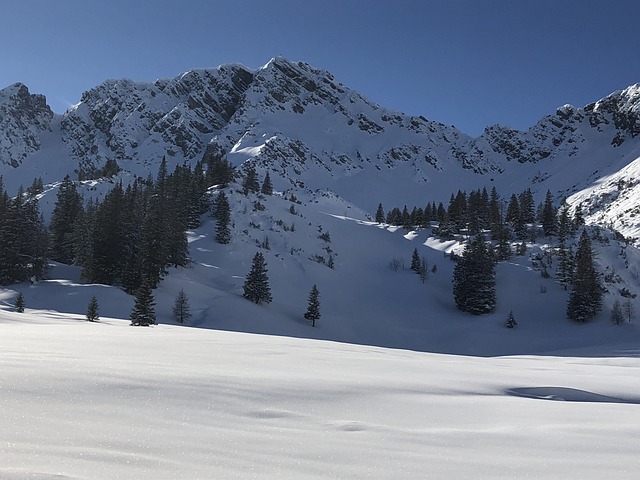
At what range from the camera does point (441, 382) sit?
6852 millimetres

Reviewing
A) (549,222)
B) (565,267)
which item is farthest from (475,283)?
(549,222)

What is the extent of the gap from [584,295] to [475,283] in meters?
11.7

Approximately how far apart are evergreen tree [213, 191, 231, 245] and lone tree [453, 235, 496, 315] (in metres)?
31.4

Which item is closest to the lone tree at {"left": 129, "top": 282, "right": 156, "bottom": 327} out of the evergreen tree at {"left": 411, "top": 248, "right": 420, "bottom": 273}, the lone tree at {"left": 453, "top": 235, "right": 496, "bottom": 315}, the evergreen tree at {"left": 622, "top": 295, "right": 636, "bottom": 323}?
the lone tree at {"left": 453, "top": 235, "right": 496, "bottom": 315}

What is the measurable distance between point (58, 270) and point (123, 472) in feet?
181

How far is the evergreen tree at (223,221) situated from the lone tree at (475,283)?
31.4 m

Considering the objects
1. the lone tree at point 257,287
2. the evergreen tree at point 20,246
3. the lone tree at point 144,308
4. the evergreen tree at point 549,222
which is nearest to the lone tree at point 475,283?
the evergreen tree at point 549,222

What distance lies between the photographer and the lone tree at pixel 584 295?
165ft

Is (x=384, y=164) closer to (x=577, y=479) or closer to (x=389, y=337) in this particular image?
(x=389, y=337)

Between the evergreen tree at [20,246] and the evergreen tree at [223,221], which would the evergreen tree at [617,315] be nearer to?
the evergreen tree at [223,221]

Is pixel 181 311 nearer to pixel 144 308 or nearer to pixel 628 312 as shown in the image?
pixel 144 308

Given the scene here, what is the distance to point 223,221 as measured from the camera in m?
62.9

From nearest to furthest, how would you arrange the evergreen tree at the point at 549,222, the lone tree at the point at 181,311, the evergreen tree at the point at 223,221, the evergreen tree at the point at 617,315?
the lone tree at the point at 181,311
the evergreen tree at the point at 617,315
the evergreen tree at the point at 223,221
the evergreen tree at the point at 549,222

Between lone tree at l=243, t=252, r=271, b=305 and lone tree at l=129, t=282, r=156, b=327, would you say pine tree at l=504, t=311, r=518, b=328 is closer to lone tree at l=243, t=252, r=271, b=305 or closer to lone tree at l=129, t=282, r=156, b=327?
lone tree at l=243, t=252, r=271, b=305
